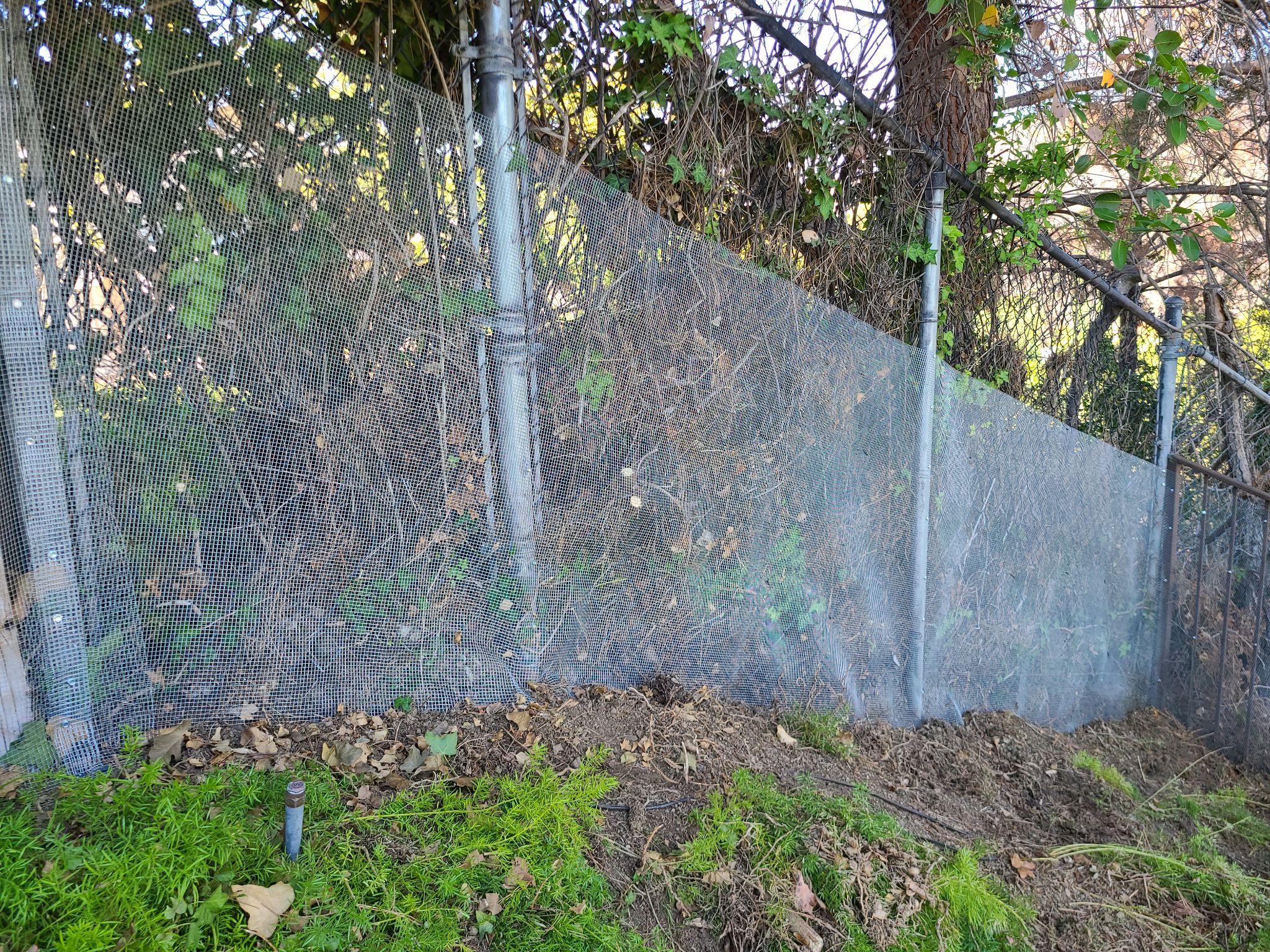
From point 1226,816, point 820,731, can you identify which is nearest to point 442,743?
point 820,731

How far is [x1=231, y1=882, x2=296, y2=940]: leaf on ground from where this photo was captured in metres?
1.48

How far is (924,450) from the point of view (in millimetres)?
3479

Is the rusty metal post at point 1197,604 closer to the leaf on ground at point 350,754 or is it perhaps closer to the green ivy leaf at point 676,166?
the green ivy leaf at point 676,166

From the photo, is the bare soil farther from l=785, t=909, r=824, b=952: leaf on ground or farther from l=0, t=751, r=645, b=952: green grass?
l=785, t=909, r=824, b=952: leaf on ground

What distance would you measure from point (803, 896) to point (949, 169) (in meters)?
3.11

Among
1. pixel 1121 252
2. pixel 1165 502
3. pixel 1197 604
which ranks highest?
pixel 1121 252

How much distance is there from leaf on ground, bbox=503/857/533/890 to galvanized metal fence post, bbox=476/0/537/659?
0.76 metres

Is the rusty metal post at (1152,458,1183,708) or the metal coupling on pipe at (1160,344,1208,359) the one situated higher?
the metal coupling on pipe at (1160,344,1208,359)

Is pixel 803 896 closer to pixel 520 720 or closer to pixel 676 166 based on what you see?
pixel 520 720

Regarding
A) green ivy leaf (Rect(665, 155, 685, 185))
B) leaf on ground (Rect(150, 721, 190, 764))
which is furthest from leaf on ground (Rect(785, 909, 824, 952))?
green ivy leaf (Rect(665, 155, 685, 185))

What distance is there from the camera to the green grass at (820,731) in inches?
114

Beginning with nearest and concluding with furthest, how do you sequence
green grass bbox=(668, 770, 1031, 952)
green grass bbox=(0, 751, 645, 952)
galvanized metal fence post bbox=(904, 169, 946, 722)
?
green grass bbox=(0, 751, 645, 952) < green grass bbox=(668, 770, 1031, 952) < galvanized metal fence post bbox=(904, 169, 946, 722)

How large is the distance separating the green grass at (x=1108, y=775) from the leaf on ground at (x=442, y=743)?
3028 mm

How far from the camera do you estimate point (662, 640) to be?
2.69 metres
